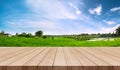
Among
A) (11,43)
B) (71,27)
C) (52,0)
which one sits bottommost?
(11,43)

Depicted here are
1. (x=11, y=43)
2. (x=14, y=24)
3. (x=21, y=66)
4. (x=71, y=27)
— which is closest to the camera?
(x=21, y=66)

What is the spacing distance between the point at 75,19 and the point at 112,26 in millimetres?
5924

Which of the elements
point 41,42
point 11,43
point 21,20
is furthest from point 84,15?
point 11,43

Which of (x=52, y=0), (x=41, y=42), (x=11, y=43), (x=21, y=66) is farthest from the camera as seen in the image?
(x=52, y=0)

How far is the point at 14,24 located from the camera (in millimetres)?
29750

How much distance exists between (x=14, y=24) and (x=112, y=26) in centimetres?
1506

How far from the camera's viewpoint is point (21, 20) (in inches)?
1219

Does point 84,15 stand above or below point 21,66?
above

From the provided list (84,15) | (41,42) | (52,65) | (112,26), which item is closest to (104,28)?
(112,26)

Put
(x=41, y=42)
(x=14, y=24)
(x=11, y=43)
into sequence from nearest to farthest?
(x=11, y=43), (x=41, y=42), (x=14, y=24)

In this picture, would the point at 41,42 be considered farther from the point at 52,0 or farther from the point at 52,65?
the point at 52,65

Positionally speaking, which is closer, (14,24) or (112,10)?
(14,24)

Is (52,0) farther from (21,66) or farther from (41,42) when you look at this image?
(21,66)

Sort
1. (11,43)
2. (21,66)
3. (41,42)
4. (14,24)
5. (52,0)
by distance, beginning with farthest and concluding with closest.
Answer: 1. (14,24)
2. (52,0)
3. (41,42)
4. (11,43)
5. (21,66)
